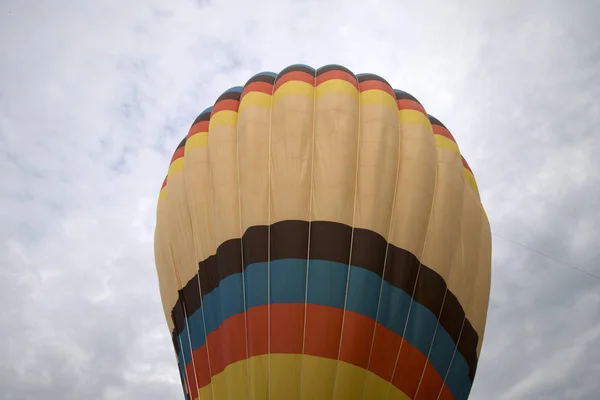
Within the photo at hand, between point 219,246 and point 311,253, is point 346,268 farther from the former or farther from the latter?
point 219,246

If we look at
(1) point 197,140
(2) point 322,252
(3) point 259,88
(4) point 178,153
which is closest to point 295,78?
(3) point 259,88

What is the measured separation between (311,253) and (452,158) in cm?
238

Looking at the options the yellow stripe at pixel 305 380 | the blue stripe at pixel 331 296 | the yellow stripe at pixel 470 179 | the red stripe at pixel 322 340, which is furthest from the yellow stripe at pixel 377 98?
the yellow stripe at pixel 305 380

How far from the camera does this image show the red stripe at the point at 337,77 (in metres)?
6.61

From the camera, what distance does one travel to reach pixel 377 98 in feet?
20.8

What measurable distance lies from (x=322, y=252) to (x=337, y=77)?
8.69 feet

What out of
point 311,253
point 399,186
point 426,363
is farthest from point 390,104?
point 426,363

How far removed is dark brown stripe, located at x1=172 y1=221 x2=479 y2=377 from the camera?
5199 mm

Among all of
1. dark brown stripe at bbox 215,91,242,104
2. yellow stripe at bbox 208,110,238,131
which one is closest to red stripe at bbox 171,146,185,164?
yellow stripe at bbox 208,110,238,131

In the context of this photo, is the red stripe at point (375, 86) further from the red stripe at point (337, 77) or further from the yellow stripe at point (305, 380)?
the yellow stripe at point (305, 380)

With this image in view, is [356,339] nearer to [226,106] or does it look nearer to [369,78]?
[226,106]

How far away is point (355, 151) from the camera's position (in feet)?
18.9

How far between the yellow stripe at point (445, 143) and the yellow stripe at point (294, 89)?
5.85ft

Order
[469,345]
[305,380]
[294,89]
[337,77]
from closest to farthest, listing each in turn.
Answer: [305,380], [469,345], [294,89], [337,77]
